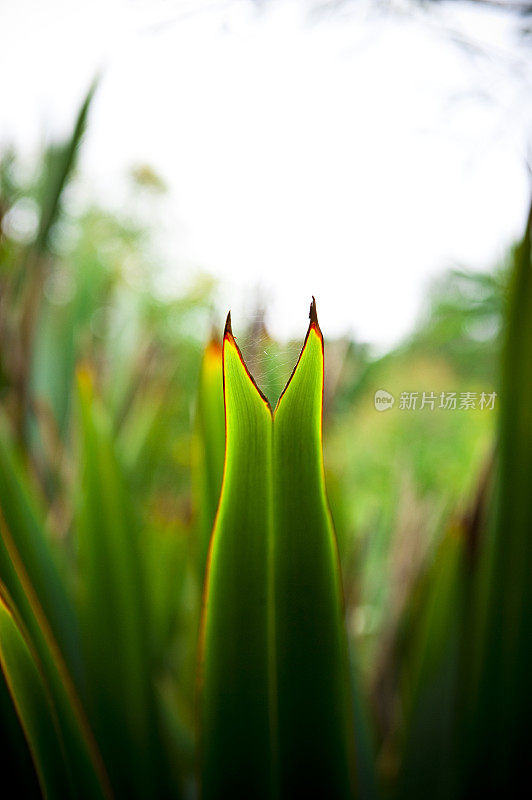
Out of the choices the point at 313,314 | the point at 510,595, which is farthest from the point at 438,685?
the point at 313,314

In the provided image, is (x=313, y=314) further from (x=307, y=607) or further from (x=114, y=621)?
(x=114, y=621)

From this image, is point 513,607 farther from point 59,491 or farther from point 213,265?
point 59,491

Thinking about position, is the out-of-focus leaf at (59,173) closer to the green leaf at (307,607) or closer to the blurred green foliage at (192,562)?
the blurred green foliage at (192,562)

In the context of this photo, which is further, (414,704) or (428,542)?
(428,542)

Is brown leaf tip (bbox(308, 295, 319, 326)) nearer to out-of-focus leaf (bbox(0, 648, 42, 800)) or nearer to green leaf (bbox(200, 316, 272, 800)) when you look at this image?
green leaf (bbox(200, 316, 272, 800))

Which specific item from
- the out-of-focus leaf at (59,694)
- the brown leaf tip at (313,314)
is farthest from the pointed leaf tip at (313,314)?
the out-of-focus leaf at (59,694)

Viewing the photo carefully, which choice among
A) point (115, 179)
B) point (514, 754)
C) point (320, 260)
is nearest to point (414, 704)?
point (514, 754)
